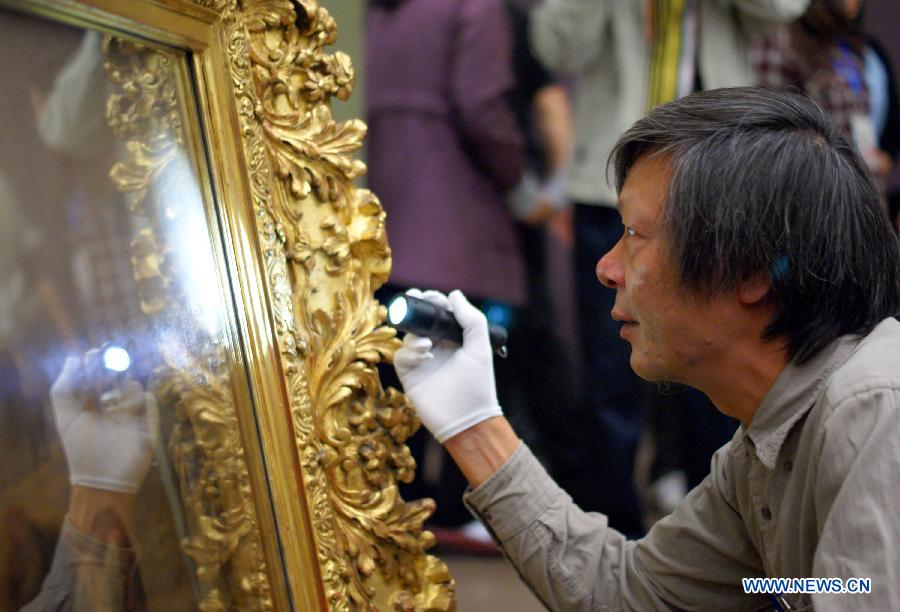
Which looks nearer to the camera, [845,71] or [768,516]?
[768,516]

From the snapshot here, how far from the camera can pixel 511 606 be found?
2.61 m

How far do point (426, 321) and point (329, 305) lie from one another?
0.12m

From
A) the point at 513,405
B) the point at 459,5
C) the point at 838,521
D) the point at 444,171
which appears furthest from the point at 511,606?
the point at 838,521

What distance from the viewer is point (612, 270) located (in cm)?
115

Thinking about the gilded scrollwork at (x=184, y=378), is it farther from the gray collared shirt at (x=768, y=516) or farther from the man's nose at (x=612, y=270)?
the man's nose at (x=612, y=270)

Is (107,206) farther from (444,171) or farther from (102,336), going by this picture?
(444,171)

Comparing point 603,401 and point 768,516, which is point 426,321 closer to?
point 768,516

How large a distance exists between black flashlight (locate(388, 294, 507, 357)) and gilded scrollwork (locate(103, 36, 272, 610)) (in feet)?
0.64

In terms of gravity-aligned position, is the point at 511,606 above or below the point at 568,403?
below

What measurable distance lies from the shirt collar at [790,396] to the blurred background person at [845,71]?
6.93ft

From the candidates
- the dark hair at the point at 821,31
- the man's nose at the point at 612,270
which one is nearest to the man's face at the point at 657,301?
the man's nose at the point at 612,270

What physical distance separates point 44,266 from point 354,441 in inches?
15.4

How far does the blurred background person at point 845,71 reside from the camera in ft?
9.96

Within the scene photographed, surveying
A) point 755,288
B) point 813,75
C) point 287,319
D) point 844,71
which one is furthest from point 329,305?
point 844,71
